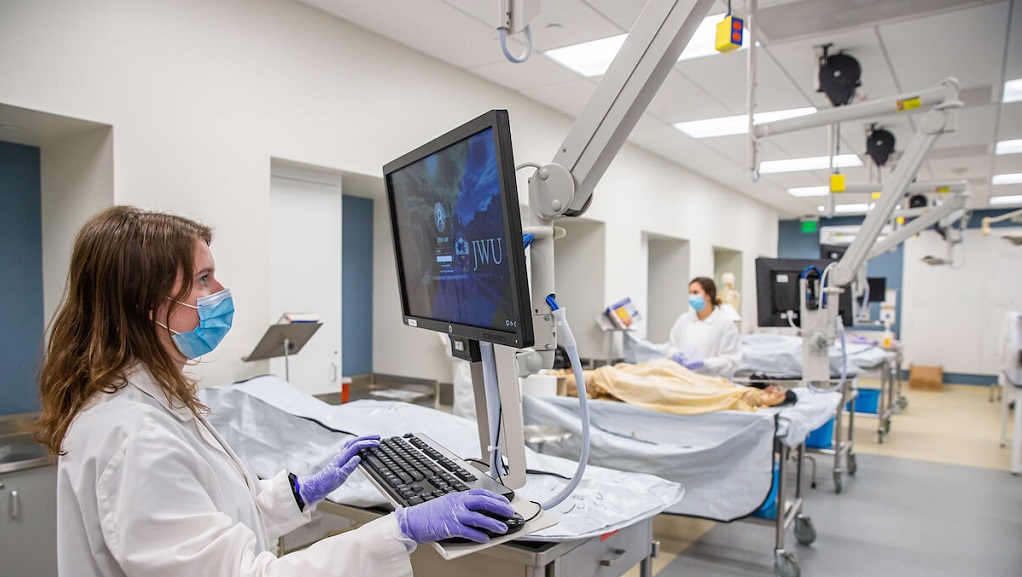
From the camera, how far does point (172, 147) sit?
254 centimetres

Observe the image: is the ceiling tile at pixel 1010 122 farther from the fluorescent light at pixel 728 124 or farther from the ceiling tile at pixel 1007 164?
the fluorescent light at pixel 728 124

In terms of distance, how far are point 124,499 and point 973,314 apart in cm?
1162

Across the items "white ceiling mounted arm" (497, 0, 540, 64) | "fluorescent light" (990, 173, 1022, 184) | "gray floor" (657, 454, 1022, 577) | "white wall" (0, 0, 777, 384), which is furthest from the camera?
"fluorescent light" (990, 173, 1022, 184)

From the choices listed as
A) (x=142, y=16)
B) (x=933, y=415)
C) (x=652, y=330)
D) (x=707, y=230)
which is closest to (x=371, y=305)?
(x=142, y=16)

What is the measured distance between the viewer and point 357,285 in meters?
4.03

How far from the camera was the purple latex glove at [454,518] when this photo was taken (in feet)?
3.00

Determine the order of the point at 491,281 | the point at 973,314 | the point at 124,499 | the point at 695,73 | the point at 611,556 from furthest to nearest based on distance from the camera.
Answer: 1. the point at 973,314
2. the point at 695,73
3. the point at 611,556
4. the point at 491,281
5. the point at 124,499

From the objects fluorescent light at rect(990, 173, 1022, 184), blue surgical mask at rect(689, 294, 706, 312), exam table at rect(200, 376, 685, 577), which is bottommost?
exam table at rect(200, 376, 685, 577)

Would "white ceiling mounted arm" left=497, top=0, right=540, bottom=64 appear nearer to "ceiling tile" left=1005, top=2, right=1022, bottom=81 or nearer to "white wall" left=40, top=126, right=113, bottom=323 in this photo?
"white wall" left=40, top=126, right=113, bottom=323

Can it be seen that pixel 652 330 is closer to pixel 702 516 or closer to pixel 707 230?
pixel 707 230

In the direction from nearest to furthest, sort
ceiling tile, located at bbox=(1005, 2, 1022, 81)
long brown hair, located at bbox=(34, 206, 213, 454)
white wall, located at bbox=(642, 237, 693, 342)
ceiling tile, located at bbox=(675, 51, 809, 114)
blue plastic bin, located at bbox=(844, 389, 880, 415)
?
long brown hair, located at bbox=(34, 206, 213, 454)
ceiling tile, located at bbox=(1005, 2, 1022, 81)
ceiling tile, located at bbox=(675, 51, 809, 114)
blue plastic bin, located at bbox=(844, 389, 880, 415)
white wall, located at bbox=(642, 237, 693, 342)

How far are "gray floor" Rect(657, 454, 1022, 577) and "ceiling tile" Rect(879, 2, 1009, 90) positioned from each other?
276 cm

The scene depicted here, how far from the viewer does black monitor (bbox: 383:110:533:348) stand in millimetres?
957

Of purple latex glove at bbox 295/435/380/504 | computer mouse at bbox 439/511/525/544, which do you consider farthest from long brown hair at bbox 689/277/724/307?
computer mouse at bbox 439/511/525/544
